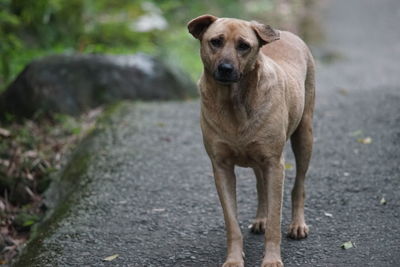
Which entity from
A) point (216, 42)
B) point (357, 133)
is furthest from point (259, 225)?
point (357, 133)

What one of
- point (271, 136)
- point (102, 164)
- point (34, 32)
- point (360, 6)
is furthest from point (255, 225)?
point (360, 6)

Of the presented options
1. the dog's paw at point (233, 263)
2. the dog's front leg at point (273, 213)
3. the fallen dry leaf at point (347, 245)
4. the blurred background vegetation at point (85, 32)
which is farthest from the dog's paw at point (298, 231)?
the blurred background vegetation at point (85, 32)

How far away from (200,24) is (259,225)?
6.03 ft

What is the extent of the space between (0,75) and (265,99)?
7715mm

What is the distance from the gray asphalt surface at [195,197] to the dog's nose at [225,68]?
151cm

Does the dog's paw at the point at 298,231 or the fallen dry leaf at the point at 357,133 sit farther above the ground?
the dog's paw at the point at 298,231

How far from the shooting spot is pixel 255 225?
5520 mm

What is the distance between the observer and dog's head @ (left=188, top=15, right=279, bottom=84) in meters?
4.38

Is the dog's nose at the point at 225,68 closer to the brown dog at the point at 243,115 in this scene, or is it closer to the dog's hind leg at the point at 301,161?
the brown dog at the point at 243,115

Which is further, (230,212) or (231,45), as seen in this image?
(230,212)

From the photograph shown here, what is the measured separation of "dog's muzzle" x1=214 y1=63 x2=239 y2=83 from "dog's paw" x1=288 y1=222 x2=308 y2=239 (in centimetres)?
158

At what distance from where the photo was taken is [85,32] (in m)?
13.1

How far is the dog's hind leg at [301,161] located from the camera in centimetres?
536

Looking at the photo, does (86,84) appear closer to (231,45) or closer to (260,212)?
(260,212)
